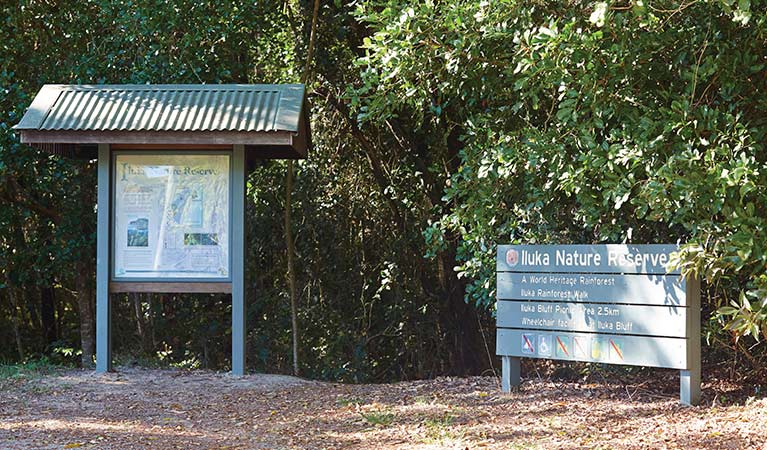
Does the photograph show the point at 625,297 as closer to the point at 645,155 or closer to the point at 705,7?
the point at 645,155

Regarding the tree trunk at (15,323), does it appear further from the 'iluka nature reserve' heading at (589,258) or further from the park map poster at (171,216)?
the 'iluka nature reserve' heading at (589,258)

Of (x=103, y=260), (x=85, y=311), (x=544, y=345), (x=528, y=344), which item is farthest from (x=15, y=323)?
(x=544, y=345)

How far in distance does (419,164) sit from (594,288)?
4.87 meters

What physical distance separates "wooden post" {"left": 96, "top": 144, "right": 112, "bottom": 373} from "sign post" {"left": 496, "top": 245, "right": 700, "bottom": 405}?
13.5 ft

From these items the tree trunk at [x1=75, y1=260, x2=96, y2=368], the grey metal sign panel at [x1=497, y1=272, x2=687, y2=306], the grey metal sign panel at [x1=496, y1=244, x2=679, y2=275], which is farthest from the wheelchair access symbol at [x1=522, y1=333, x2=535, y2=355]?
the tree trunk at [x1=75, y1=260, x2=96, y2=368]

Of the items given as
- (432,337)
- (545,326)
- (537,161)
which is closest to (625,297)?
(545,326)

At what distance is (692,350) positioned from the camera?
6809 millimetres

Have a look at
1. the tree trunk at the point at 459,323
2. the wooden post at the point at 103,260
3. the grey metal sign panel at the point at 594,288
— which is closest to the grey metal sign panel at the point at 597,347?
the grey metal sign panel at the point at 594,288

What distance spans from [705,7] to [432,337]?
7455mm

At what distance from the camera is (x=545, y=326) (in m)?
7.69

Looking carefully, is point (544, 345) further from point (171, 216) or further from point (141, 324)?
point (141, 324)

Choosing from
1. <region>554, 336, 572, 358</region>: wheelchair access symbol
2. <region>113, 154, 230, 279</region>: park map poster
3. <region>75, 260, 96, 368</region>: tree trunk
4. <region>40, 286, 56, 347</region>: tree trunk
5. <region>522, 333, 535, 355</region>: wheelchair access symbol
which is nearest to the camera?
<region>554, 336, 572, 358</region>: wheelchair access symbol

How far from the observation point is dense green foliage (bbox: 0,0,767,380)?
21.0ft

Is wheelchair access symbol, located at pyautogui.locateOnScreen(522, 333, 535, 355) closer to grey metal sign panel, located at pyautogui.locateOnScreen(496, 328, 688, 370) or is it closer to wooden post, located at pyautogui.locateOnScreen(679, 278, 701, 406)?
grey metal sign panel, located at pyautogui.locateOnScreen(496, 328, 688, 370)
